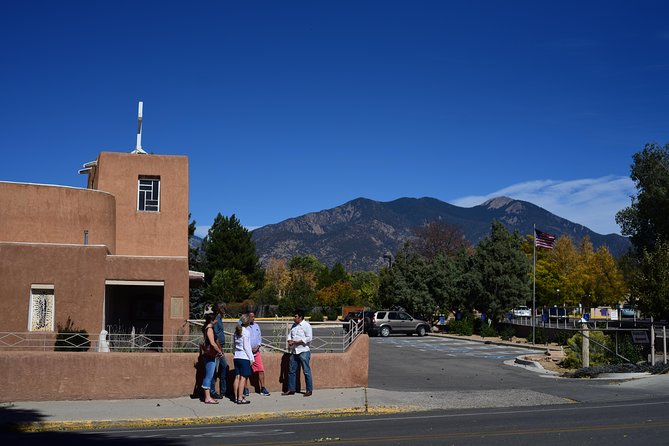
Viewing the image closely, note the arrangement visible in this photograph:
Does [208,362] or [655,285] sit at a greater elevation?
[655,285]

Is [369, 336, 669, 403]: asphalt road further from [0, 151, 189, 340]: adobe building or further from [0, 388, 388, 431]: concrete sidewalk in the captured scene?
[0, 151, 189, 340]: adobe building

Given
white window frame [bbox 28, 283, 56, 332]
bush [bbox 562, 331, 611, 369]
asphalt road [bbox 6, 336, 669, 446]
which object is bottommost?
asphalt road [bbox 6, 336, 669, 446]

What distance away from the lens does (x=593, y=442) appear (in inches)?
402

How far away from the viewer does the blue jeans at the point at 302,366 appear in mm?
16078

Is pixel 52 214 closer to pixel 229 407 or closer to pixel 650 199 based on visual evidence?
pixel 229 407

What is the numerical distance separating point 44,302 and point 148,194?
22.2ft

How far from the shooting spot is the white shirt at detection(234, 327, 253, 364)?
15461 mm

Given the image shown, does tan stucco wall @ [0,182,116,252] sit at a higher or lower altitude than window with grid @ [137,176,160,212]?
lower

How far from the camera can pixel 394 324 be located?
44031 mm

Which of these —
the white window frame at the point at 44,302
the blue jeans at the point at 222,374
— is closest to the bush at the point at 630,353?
the blue jeans at the point at 222,374

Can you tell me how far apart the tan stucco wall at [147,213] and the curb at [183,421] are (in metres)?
12.7

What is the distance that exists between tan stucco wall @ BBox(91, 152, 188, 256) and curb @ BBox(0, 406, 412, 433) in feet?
41.8

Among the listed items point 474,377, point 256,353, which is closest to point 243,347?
point 256,353

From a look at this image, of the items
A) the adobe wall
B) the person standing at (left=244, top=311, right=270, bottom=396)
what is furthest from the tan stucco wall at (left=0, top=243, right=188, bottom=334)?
the person standing at (left=244, top=311, right=270, bottom=396)
